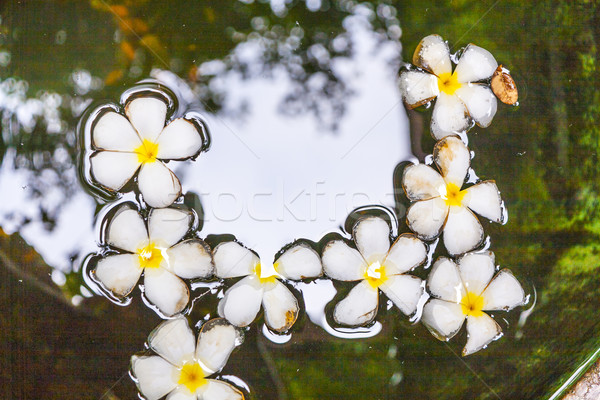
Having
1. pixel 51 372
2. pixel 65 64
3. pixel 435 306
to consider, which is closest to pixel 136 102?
pixel 65 64

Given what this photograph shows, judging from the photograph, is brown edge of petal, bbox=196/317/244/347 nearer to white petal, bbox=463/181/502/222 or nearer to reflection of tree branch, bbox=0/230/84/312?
reflection of tree branch, bbox=0/230/84/312

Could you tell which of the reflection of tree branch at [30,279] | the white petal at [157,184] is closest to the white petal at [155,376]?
the reflection of tree branch at [30,279]

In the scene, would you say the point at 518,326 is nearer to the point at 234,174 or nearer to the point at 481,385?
the point at 481,385

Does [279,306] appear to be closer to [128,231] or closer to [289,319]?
[289,319]

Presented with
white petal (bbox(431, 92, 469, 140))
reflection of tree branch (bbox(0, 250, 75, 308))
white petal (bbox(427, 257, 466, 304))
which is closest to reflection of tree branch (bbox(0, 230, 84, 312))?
reflection of tree branch (bbox(0, 250, 75, 308))

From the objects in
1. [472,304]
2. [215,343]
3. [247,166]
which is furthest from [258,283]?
[472,304]

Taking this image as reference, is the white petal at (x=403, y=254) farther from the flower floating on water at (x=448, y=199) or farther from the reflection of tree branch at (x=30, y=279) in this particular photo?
the reflection of tree branch at (x=30, y=279)

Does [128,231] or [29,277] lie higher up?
[128,231]
